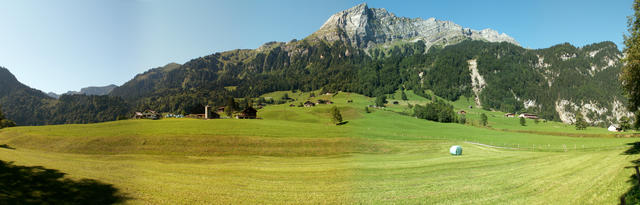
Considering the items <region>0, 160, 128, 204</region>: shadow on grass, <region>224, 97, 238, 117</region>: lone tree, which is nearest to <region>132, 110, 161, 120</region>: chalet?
<region>224, 97, 238, 117</region>: lone tree

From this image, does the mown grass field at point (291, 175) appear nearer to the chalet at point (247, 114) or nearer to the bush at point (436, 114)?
the chalet at point (247, 114)

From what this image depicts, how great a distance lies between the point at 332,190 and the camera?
19516 millimetres

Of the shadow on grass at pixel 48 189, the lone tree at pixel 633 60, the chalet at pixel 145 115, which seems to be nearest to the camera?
the shadow on grass at pixel 48 189

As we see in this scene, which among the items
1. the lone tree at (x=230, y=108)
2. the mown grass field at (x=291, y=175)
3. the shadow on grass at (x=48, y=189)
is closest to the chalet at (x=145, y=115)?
the lone tree at (x=230, y=108)

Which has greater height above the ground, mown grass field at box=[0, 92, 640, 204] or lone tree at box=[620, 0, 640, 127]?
lone tree at box=[620, 0, 640, 127]

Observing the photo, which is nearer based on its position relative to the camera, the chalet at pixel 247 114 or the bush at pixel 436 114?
the chalet at pixel 247 114

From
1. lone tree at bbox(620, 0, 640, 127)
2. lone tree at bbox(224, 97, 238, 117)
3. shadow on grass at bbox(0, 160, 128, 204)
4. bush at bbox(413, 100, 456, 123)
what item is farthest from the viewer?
bush at bbox(413, 100, 456, 123)

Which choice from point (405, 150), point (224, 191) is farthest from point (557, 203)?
point (405, 150)

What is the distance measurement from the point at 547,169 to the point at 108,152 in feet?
178

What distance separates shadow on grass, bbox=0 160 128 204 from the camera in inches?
555

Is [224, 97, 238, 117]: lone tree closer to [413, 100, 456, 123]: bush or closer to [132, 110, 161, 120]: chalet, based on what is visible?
[132, 110, 161, 120]: chalet

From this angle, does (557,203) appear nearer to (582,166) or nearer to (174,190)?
(582,166)

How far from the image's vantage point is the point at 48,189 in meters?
15.7

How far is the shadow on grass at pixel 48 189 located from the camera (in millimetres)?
14094
